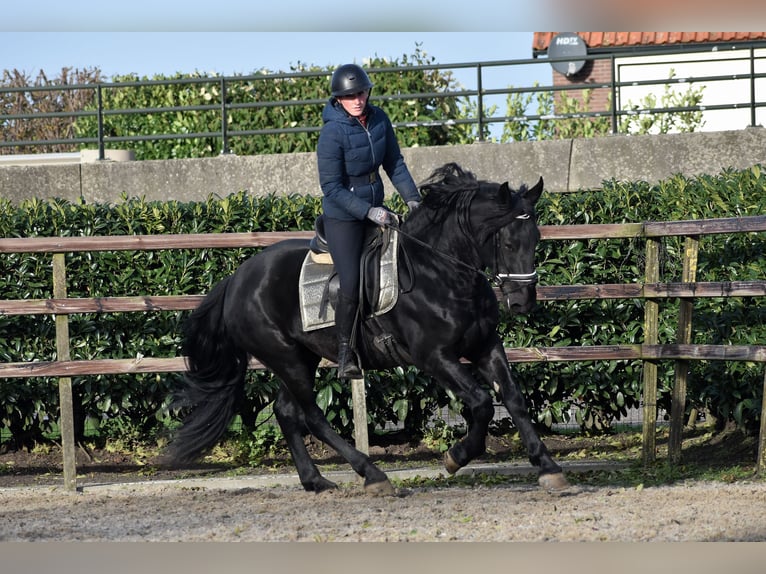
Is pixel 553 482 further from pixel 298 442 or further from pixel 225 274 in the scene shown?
pixel 225 274

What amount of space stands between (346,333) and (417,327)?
48cm

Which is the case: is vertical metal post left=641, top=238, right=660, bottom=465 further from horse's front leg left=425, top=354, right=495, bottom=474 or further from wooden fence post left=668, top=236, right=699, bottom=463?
horse's front leg left=425, top=354, right=495, bottom=474

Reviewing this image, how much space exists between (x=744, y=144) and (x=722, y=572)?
9.68 m

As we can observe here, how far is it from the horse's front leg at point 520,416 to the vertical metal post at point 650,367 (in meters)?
1.91

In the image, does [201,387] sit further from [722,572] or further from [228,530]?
[722,572]

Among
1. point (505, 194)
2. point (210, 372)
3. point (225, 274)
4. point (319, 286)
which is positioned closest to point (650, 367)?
point (505, 194)

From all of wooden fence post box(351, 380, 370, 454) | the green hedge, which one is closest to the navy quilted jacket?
wooden fence post box(351, 380, 370, 454)

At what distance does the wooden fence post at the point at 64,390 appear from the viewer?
280 inches

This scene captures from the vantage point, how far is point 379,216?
5.70m

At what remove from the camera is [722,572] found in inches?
51.7

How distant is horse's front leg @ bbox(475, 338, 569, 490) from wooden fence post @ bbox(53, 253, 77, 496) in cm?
335

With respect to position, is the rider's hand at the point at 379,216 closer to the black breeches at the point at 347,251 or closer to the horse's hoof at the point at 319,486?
the black breeches at the point at 347,251

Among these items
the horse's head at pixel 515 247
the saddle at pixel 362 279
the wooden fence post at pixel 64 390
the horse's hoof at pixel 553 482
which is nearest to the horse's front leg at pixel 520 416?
the horse's hoof at pixel 553 482
